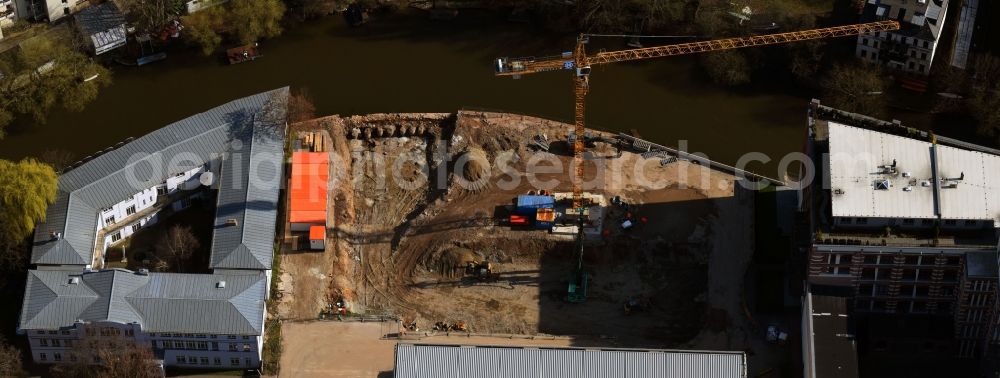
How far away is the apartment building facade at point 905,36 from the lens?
19350 cm

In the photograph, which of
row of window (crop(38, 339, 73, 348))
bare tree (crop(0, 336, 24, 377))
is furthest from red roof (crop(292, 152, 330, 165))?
bare tree (crop(0, 336, 24, 377))

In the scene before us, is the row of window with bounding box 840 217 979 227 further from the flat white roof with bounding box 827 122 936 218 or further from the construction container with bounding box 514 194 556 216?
the construction container with bounding box 514 194 556 216

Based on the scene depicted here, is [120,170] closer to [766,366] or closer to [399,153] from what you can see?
[399,153]

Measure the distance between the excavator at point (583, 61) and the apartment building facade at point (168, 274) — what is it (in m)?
30.7

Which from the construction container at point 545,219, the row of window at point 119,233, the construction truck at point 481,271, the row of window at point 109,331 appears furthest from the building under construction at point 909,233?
the row of window at point 119,233

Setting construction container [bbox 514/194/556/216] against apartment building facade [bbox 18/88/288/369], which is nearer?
apartment building facade [bbox 18/88/288/369]

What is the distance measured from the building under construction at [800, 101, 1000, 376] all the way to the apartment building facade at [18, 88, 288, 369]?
58166mm

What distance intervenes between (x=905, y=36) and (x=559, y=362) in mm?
→ 69387

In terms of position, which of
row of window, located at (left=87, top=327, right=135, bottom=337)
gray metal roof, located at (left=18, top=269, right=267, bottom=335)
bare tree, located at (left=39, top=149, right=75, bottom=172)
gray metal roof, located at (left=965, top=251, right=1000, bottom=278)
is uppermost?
bare tree, located at (left=39, top=149, right=75, bottom=172)

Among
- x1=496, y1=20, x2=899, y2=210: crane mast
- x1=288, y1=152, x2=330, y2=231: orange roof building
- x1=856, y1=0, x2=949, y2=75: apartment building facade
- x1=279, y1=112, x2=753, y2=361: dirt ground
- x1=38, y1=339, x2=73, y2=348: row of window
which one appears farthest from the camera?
x1=856, y1=0, x2=949, y2=75: apartment building facade

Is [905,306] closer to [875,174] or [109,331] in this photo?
[875,174]

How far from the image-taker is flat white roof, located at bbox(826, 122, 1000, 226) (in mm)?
158125

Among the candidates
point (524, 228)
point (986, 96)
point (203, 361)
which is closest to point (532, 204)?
point (524, 228)

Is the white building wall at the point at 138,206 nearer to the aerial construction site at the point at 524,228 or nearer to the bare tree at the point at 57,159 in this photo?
the bare tree at the point at 57,159
